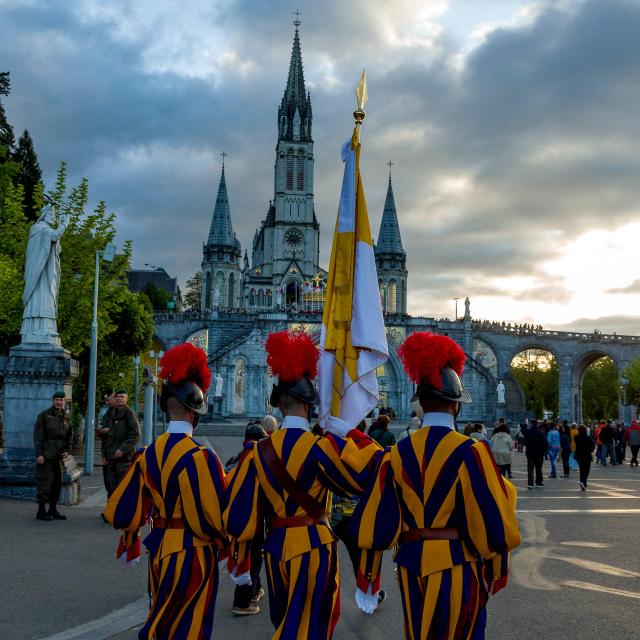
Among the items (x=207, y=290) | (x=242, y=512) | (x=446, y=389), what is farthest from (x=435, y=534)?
(x=207, y=290)

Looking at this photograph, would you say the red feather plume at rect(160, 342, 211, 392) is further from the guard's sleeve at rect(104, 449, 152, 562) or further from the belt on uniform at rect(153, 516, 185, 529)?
the belt on uniform at rect(153, 516, 185, 529)

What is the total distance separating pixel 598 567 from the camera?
7.85 m

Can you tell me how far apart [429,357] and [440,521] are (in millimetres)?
891

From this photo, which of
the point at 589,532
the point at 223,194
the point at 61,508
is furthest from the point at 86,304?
the point at 223,194

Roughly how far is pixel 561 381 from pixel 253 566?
212 feet

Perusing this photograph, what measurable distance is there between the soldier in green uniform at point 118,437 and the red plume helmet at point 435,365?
6454mm

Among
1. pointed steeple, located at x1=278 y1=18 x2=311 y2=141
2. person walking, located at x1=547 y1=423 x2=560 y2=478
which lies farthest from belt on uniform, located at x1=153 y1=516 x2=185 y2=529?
pointed steeple, located at x1=278 y1=18 x2=311 y2=141

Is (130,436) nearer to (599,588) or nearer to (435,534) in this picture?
(599,588)

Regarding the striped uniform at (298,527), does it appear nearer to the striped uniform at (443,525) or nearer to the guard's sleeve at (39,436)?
the striped uniform at (443,525)

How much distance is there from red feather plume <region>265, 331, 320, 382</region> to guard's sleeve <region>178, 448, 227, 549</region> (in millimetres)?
724

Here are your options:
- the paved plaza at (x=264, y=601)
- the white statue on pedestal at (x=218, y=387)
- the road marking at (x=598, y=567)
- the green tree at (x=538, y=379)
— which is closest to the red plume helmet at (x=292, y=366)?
the paved plaza at (x=264, y=601)

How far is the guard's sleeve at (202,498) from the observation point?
14.1 ft

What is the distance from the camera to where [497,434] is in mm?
16438

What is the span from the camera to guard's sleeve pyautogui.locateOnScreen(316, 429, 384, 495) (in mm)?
4152
